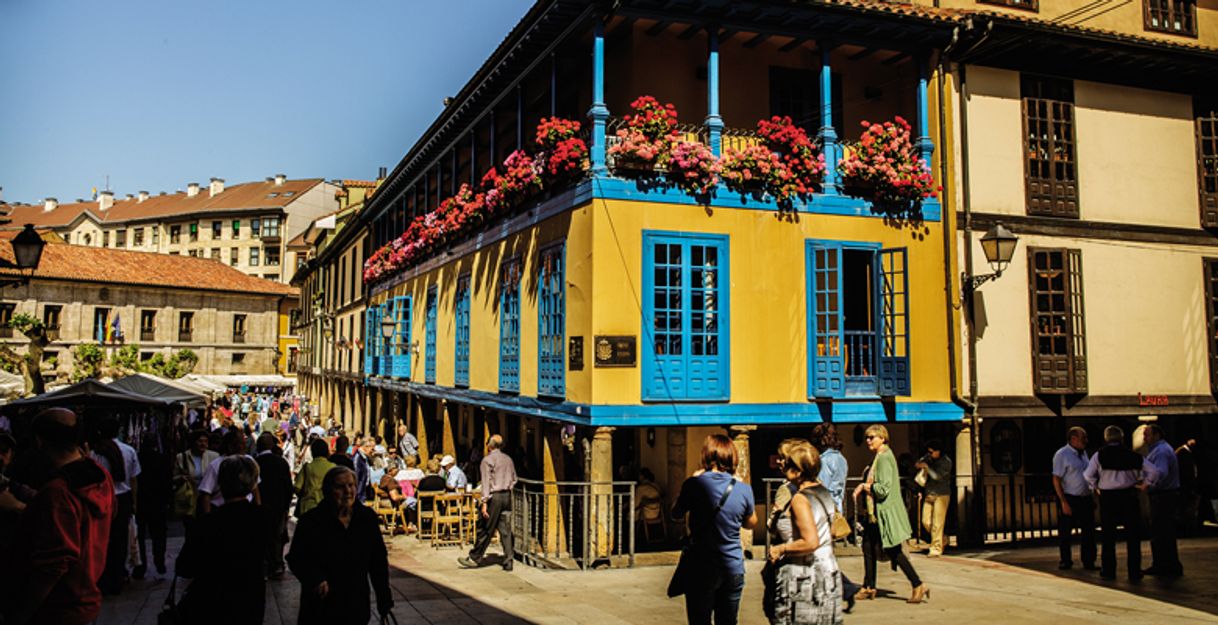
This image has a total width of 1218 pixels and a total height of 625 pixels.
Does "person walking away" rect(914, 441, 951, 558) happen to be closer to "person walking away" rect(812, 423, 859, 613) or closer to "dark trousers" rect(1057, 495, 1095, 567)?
"dark trousers" rect(1057, 495, 1095, 567)

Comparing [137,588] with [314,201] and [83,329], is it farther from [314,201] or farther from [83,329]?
[314,201]

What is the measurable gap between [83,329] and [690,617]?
188 ft

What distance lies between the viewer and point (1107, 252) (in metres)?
15.7

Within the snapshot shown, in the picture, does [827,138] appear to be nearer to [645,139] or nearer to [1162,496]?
[645,139]

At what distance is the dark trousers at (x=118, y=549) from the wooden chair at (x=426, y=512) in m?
5.33

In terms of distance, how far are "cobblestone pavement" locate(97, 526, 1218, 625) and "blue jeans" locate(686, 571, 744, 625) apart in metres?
2.42

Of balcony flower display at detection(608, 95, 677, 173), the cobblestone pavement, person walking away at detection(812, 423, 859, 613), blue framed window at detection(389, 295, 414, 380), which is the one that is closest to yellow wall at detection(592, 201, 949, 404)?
balcony flower display at detection(608, 95, 677, 173)

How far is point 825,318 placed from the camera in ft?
44.0

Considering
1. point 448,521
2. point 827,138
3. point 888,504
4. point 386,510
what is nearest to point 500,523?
point 448,521

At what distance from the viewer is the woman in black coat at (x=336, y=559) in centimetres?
513

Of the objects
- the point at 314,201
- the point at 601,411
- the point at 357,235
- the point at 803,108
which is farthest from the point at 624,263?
the point at 314,201

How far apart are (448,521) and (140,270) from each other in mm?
51379

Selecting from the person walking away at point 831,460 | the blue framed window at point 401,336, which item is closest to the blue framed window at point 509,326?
the person walking away at point 831,460

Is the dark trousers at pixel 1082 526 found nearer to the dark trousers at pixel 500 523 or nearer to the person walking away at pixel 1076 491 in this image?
the person walking away at pixel 1076 491
